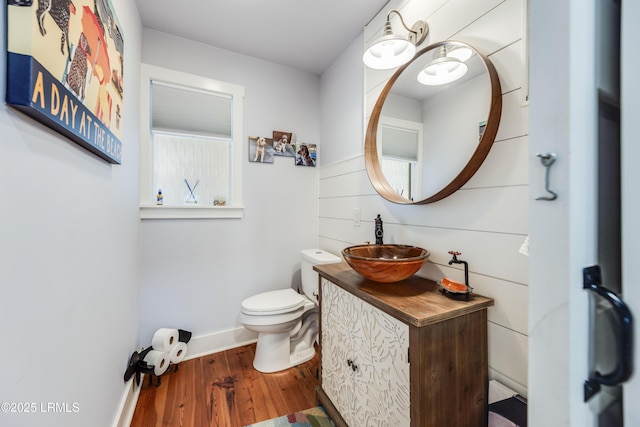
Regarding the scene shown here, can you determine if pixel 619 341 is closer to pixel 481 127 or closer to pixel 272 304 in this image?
pixel 481 127

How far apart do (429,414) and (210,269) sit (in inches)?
69.7

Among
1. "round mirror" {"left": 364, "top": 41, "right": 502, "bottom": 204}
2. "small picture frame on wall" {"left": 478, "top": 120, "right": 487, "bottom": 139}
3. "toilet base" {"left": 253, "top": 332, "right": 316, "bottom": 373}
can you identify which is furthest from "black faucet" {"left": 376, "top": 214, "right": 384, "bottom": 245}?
"toilet base" {"left": 253, "top": 332, "right": 316, "bottom": 373}

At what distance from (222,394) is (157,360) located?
0.49 m

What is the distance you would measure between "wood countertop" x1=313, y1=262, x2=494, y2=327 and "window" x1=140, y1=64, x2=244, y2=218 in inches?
51.7

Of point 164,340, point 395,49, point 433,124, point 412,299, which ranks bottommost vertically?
point 164,340

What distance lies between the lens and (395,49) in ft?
4.36

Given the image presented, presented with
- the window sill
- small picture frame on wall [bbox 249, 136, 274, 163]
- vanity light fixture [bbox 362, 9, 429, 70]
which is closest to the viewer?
vanity light fixture [bbox 362, 9, 429, 70]

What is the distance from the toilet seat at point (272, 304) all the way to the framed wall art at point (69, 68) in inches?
46.5

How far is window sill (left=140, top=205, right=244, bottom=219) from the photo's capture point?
182cm

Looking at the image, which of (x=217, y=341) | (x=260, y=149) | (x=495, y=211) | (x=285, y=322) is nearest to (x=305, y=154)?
(x=260, y=149)

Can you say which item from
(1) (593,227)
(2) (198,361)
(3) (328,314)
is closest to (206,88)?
(3) (328,314)

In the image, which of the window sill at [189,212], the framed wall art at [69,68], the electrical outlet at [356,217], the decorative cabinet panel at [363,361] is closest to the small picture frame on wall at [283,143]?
the window sill at [189,212]

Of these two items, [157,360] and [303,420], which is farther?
[157,360]

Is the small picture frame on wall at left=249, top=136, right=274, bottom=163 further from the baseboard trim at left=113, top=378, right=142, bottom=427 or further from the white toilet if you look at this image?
the baseboard trim at left=113, top=378, right=142, bottom=427
